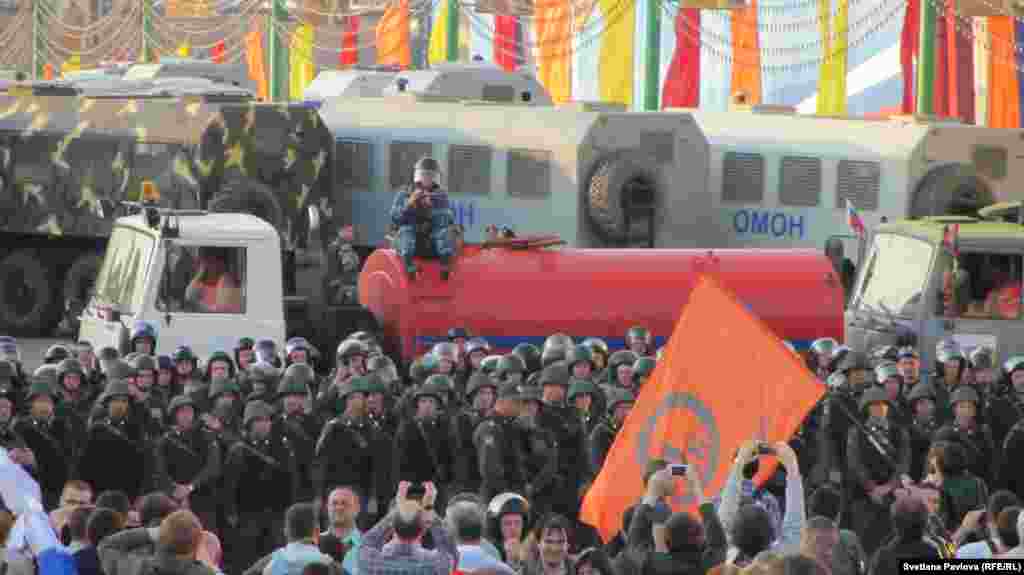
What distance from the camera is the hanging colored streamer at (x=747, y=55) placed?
127 feet

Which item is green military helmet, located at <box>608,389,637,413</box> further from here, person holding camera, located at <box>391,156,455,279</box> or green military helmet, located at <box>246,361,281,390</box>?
person holding camera, located at <box>391,156,455,279</box>

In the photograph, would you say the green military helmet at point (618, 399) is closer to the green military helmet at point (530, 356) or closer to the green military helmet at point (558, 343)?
the green military helmet at point (558, 343)

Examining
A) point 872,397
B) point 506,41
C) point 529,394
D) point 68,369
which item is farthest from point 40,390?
point 506,41

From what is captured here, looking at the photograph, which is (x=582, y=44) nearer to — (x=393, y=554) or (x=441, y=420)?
(x=441, y=420)

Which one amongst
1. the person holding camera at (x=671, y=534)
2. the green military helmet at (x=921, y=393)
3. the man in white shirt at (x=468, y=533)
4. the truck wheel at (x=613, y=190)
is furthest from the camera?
the truck wheel at (x=613, y=190)

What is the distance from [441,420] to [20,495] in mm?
3993

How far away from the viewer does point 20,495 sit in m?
12.7

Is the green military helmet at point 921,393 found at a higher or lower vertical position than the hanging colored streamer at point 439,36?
lower

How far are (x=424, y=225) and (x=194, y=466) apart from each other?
6.75m

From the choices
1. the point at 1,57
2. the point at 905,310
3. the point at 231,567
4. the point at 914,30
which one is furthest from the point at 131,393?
the point at 1,57

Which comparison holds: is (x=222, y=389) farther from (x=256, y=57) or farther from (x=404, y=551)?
(x=256, y=57)

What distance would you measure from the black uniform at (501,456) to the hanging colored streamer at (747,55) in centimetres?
2292

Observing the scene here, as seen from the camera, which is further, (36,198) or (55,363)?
(36,198)

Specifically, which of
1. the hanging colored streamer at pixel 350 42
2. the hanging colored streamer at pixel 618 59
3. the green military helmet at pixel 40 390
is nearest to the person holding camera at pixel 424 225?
the green military helmet at pixel 40 390
